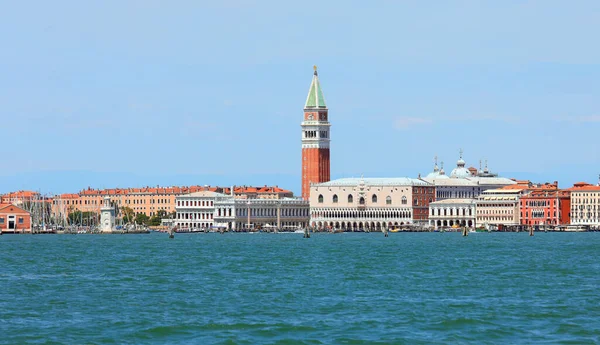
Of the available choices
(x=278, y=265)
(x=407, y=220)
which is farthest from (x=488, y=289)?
(x=407, y=220)

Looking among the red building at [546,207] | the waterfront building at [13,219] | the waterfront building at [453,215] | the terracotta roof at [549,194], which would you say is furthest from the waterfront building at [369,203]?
the waterfront building at [13,219]

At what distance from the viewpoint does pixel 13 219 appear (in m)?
122

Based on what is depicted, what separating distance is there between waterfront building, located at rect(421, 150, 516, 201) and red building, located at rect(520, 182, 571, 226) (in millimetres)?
11610

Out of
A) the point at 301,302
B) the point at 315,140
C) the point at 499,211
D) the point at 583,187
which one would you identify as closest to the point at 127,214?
the point at 315,140

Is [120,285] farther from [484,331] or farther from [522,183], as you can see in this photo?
[522,183]

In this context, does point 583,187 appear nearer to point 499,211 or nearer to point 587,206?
point 587,206

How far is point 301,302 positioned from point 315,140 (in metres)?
115

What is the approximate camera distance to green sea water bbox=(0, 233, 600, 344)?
27641 mm

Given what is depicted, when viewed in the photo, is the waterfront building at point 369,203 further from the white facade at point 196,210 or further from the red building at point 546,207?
the white facade at point 196,210

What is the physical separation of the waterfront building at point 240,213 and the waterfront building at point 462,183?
14448 millimetres

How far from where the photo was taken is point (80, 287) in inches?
1532

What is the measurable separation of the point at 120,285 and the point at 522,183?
12146 centimetres

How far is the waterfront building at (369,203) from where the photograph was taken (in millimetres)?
144125

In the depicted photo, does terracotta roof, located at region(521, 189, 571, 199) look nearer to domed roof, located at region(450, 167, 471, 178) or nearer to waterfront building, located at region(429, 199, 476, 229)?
waterfront building, located at region(429, 199, 476, 229)
